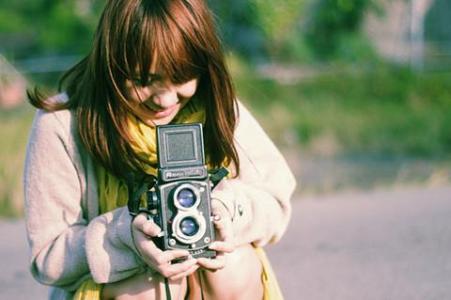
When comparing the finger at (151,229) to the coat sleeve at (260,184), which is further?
the coat sleeve at (260,184)

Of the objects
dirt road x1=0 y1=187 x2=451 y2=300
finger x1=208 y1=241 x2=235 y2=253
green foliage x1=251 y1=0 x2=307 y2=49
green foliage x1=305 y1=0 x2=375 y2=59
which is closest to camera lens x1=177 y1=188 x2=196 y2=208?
finger x1=208 y1=241 x2=235 y2=253

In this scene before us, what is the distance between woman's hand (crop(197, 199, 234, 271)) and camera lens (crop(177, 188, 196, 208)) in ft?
0.27

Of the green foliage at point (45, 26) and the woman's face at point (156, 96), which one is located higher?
the woman's face at point (156, 96)

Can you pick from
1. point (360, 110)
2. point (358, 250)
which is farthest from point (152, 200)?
point (360, 110)

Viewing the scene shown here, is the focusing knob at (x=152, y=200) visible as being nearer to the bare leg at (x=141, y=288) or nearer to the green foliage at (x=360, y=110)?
the bare leg at (x=141, y=288)

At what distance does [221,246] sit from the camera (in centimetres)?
190

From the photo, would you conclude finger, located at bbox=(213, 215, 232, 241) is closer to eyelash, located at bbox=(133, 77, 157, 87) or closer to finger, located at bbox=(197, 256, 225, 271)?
finger, located at bbox=(197, 256, 225, 271)

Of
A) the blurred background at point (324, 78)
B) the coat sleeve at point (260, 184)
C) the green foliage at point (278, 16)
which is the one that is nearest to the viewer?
the coat sleeve at point (260, 184)

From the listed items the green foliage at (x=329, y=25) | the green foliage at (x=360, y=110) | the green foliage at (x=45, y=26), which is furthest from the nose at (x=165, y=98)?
the green foliage at (x=45, y=26)

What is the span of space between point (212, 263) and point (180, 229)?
12 centimetres

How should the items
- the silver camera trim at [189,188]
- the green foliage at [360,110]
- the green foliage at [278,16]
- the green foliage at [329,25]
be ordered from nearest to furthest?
the silver camera trim at [189,188], the green foliage at [360,110], the green foliage at [278,16], the green foliage at [329,25]

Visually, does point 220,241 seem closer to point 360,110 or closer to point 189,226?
point 189,226

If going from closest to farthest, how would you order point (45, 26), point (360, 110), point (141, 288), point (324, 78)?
point (141, 288) → point (360, 110) → point (324, 78) → point (45, 26)

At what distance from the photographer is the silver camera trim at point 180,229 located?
184 centimetres
